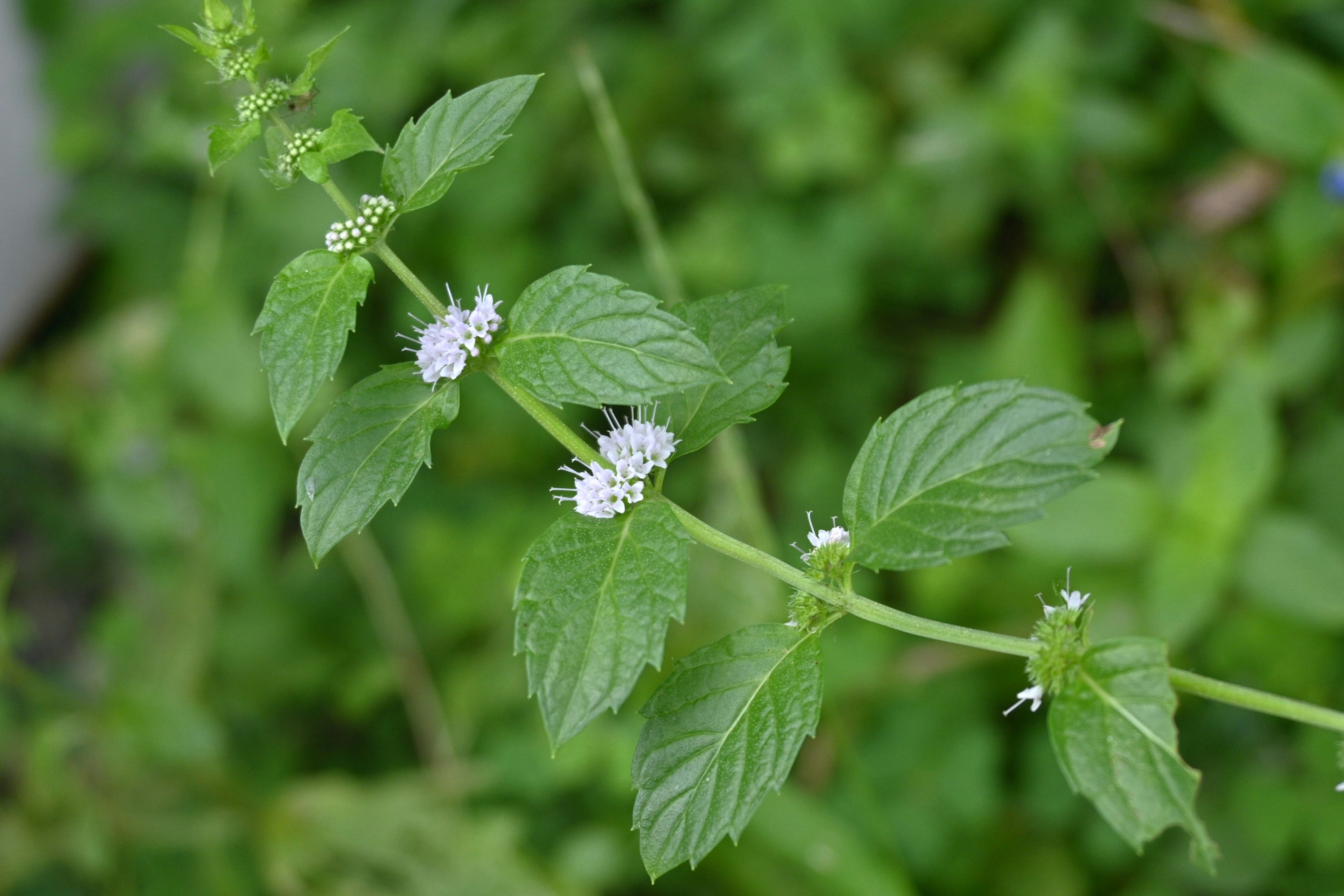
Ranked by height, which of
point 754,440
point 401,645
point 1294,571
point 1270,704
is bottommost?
point 1294,571

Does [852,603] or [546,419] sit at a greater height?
[546,419]

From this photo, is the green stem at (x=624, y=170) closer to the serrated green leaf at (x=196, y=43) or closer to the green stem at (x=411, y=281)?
the green stem at (x=411, y=281)

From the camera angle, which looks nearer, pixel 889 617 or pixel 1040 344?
pixel 889 617

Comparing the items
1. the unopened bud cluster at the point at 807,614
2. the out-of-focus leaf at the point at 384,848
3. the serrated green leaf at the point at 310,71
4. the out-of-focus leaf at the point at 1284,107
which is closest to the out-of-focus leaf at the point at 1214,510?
the out-of-focus leaf at the point at 1284,107

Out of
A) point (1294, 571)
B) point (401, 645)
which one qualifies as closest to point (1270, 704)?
point (1294, 571)

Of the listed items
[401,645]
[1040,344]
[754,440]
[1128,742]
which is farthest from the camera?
[754,440]

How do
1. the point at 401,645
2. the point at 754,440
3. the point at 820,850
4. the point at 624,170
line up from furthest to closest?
the point at 754,440 < the point at 401,645 < the point at 820,850 < the point at 624,170

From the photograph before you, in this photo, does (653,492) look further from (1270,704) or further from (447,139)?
(1270,704)
